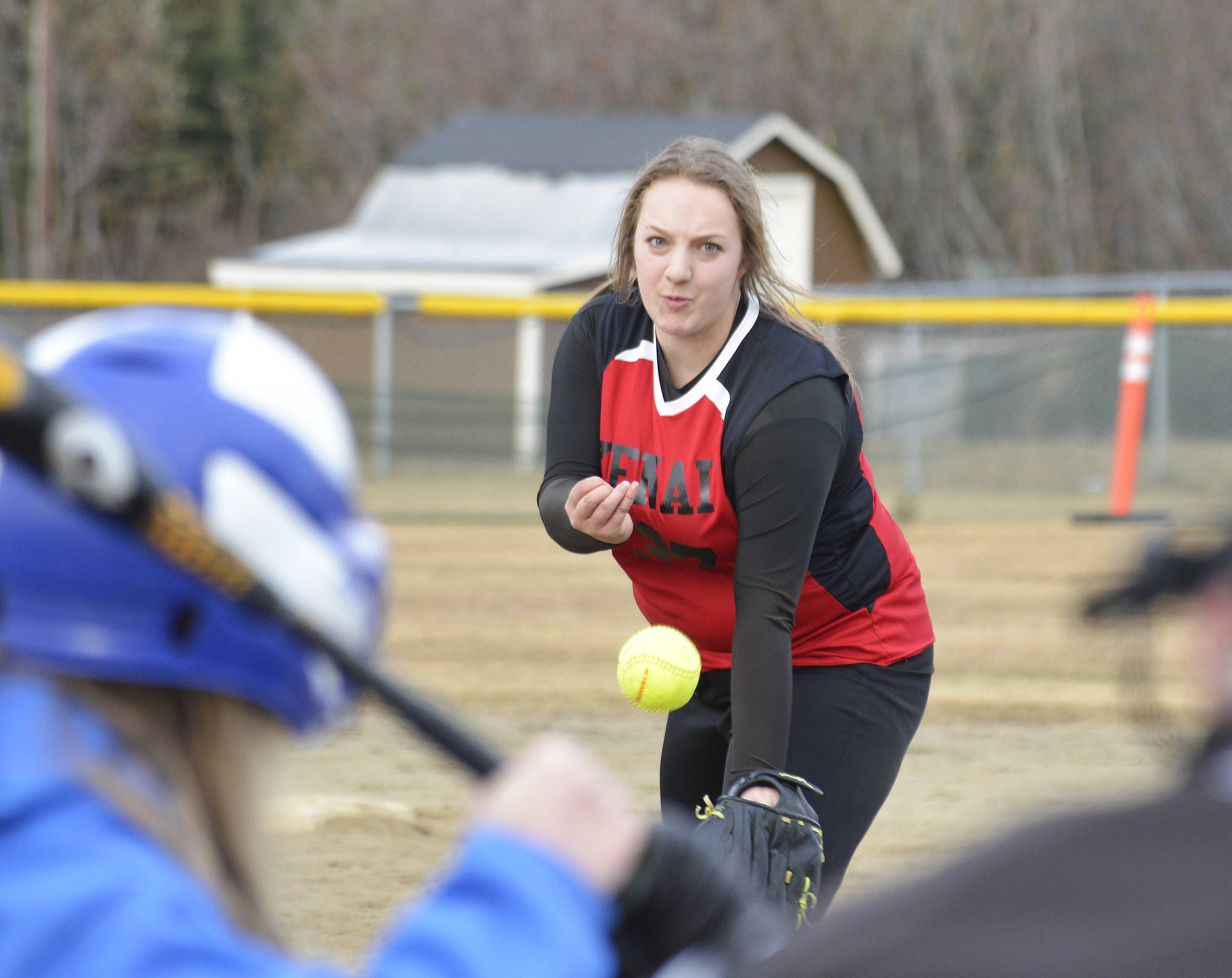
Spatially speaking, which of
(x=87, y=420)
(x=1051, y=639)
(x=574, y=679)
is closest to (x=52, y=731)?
(x=87, y=420)

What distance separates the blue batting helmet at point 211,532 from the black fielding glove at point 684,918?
348 millimetres

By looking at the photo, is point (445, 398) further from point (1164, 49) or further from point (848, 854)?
point (1164, 49)

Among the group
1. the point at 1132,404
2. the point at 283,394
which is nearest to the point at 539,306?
the point at 1132,404

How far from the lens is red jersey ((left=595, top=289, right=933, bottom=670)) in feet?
10.3

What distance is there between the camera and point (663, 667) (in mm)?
3396

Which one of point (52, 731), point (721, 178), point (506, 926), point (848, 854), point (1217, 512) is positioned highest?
point (721, 178)

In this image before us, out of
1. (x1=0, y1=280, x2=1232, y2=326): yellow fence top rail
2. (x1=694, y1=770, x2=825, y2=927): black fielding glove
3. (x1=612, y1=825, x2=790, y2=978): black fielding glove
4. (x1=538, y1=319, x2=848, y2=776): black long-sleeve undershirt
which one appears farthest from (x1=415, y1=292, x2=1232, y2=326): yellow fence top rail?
(x1=612, y1=825, x2=790, y2=978): black fielding glove

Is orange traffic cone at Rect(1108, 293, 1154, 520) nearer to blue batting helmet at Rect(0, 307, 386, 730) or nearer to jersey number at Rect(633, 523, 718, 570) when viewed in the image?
jersey number at Rect(633, 523, 718, 570)

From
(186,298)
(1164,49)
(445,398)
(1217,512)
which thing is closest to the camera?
(1217,512)

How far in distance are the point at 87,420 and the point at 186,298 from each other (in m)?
12.4

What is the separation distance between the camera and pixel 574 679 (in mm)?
7527

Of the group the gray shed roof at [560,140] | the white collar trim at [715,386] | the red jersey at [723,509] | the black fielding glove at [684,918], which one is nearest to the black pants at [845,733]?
the red jersey at [723,509]

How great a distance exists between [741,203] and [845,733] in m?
1.14

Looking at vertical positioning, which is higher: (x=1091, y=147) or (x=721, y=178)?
(x=1091, y=147)
